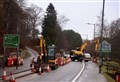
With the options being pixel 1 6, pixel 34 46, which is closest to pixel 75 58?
pixel 1 6

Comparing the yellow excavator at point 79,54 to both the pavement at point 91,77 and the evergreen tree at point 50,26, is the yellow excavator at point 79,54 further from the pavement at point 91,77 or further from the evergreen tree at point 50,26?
the pavement at point 91,77

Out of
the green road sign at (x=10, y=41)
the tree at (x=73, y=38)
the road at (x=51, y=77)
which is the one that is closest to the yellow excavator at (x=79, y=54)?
the green road sign at (x=10, y=41)

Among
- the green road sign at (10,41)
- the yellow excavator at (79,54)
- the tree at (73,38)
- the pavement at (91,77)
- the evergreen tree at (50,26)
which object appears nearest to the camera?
the pavement at (91,77)

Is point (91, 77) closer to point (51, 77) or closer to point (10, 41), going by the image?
point (51, 77)

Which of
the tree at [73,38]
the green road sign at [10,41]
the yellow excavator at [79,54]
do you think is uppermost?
the tree at [73,38]

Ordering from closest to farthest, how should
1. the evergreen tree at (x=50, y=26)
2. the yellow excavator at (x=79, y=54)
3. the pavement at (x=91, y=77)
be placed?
the pavement at (x=91, y=77), the yellow excavator at (x=79, y=54), the evergreen tree at (x=50, y=26)

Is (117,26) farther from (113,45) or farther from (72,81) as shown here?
(72,81)

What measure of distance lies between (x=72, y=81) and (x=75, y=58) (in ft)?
187

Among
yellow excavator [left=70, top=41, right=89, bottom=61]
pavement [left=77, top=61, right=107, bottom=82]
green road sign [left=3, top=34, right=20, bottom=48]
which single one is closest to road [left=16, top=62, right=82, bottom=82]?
pavement [left=77, top=61, right=107, bottom=82]

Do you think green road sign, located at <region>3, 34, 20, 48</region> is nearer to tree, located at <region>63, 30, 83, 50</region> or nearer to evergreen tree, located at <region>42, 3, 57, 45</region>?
evergreen tree, located at <region>42, 3, 57, 45</region>

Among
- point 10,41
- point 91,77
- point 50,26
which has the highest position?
point 50,26

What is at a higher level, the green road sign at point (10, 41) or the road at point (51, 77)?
the green road sign at point (10, 41)

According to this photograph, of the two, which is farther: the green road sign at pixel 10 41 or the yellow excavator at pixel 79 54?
the yellow excavator at pixel 79 54

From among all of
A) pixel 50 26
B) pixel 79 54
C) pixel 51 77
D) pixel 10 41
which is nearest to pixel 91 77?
pixel 51 77
